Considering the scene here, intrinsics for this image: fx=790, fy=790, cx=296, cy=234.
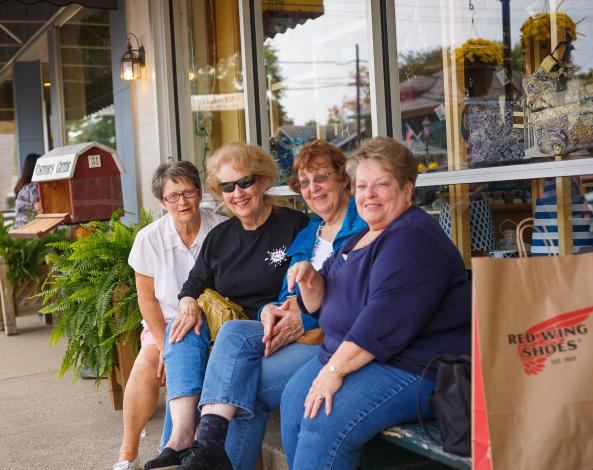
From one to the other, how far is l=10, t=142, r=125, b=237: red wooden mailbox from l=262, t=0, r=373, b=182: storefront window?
4.78ft

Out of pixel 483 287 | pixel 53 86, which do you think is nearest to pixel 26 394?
pixel 483 287

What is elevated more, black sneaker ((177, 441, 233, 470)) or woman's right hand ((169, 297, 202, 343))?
woman's right hand ((169, 297, 202, 343))

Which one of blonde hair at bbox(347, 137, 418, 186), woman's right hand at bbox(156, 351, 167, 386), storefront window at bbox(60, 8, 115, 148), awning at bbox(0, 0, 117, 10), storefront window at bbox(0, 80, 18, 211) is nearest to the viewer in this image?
blonde hair at bbox(347, 137, 418, 186)

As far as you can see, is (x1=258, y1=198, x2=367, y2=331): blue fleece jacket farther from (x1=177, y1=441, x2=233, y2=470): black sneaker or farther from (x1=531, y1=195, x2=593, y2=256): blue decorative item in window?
(x1=531, y1=195, x2=593, y2=256): blue decorative item in window

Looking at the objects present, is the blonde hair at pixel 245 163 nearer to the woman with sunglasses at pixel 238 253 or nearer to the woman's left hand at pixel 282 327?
the woman with sunglasses at pixel 238 253

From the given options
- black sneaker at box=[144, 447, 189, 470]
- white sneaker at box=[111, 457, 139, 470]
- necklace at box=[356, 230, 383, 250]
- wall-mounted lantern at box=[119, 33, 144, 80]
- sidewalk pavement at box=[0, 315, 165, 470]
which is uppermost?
wall-mounted lantern at box=[119, 33, 144, 80]

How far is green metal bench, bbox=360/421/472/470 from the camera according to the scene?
200 centimetres

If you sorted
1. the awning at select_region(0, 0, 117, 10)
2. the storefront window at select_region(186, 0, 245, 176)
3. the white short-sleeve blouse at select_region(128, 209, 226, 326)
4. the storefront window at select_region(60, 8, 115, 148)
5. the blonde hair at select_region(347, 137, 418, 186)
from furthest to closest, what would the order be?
the storefront window at select_region(60, 8, 115, 148) < the awning at select_region(0, 0, 117, 10) < the storefront window at select_region(186, 0, 245, 176) < the white short-sleeve blouse at select_region(128, 209, 226, 326) < the blonde hair at select_region(347, 137, 418, 186)

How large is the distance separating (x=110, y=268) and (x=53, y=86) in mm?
6515

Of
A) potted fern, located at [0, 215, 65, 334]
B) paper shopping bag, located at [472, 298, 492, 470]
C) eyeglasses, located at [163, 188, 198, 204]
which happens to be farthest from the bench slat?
potted fern, located at [0, 215, 65, 334]

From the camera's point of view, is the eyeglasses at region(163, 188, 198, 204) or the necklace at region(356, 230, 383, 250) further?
the eyeglasses at region(163, 188, 198, 204)

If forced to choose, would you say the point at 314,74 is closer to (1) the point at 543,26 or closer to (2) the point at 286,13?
(2) the point at 286,13

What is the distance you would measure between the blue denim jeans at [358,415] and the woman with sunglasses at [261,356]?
0.44 metres

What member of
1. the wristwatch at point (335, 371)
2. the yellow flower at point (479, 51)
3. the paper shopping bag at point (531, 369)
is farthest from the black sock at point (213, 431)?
the yellow flower at point (479, 51)
